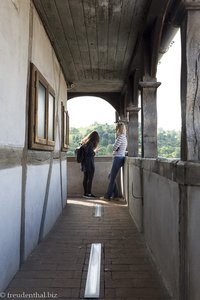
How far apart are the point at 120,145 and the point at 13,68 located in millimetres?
4170

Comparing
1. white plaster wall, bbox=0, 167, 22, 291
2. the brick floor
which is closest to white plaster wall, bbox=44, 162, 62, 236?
the brick floor

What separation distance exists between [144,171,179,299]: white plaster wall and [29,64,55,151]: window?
1202 millimetres

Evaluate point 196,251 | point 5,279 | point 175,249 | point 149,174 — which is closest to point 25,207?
point 5,279

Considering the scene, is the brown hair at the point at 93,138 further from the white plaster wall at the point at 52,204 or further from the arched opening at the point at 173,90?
the white plaster wall at the point at 52,204

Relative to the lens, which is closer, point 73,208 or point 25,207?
point 25,207

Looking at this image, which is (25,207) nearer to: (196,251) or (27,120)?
(27,120)

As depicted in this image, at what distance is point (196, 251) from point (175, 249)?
0.42 m

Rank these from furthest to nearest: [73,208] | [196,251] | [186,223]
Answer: [73,208], [186,223], [196,251]

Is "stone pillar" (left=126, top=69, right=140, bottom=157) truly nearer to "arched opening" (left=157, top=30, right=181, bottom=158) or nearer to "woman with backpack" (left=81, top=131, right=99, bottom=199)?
"arched opening" (left=157, top=30, right=181, bottom=158)

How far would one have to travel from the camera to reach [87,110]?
20844mm

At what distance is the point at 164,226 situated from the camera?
8.59 ft

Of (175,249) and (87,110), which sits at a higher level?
(87,110)

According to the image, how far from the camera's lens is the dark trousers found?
24.7 feet

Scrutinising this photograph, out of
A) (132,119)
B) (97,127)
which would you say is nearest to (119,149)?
(132,119)
